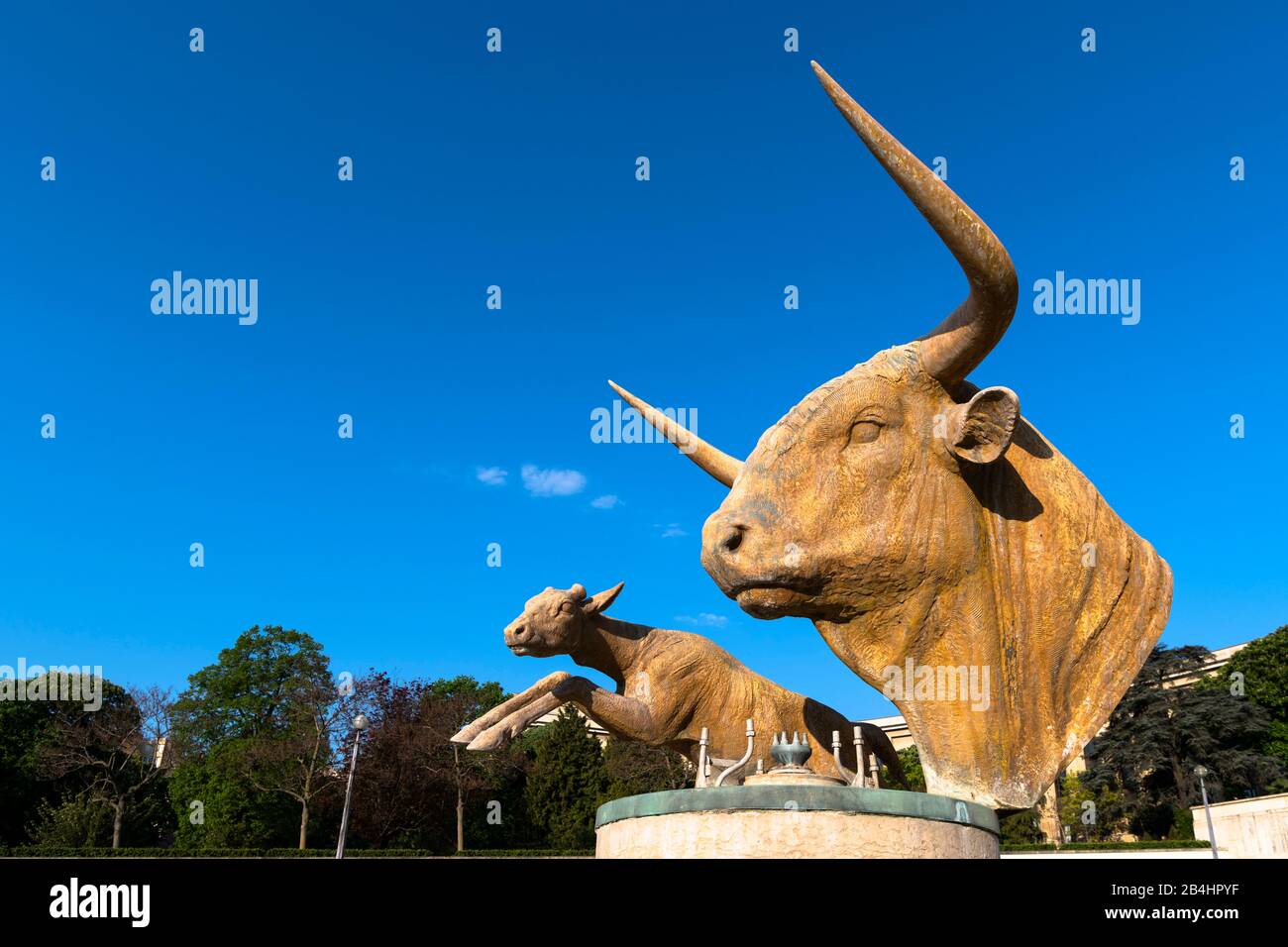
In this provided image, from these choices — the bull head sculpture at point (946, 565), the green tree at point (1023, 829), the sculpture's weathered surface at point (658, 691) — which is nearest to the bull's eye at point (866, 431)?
the bull head sculpture at point (946, 565)

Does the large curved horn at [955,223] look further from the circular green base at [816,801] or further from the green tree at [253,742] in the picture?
the green tree at [253,742]

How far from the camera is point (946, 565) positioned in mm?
6391

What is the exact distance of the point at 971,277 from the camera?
19.6 feet

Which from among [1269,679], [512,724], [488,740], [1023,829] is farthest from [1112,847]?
[488,740]

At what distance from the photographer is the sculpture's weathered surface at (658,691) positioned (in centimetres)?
988

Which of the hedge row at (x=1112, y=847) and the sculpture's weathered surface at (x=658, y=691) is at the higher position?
the sculpture's weathered surface at (x=658, y=691)

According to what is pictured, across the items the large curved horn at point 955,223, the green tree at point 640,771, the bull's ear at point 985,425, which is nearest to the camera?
the large curved horn at point 955,223

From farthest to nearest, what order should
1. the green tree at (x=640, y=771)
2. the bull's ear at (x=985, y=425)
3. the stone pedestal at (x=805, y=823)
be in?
1. the green tree at (x=640, y=771)
2. the bull's ear at (x=985, y=425)
3. the stone pedestal at (x=805, y=823)

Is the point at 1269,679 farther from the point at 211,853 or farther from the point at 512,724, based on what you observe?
the point at 512,724

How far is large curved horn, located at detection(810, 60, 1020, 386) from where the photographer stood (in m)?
5.75

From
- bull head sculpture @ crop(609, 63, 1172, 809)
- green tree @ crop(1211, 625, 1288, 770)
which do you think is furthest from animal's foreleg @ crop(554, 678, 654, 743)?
green tree @ crop(1211, 625, 1288, 770)

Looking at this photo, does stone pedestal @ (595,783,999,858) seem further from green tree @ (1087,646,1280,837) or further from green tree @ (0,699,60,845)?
green tree @ (0,699,60,845)

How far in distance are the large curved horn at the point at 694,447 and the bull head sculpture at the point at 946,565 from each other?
1678 millimetres
